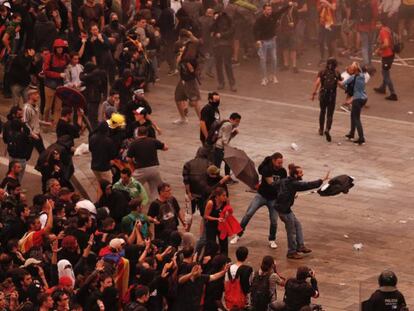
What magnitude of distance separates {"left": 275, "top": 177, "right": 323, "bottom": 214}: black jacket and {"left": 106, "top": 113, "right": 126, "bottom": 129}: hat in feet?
11.3

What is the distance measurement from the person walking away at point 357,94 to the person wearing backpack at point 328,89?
270 millimetres

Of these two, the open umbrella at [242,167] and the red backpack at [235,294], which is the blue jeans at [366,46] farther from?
the red backpack at [235,294]

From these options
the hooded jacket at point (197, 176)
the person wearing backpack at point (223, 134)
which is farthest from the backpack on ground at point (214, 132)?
the hooded jacket at point (197, 176)

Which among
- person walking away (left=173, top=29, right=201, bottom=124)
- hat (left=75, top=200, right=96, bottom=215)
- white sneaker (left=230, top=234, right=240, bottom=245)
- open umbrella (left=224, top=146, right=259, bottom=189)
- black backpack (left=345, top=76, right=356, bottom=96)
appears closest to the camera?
hat (left=75, top=200, right=96, bottom=215)

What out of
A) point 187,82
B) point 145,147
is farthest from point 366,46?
point 145,147

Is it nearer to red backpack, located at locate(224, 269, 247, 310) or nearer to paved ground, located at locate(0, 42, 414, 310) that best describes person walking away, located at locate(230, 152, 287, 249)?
paved ground, located at locate(0, 42, 414, 310)

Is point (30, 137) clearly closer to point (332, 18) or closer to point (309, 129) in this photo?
point (309, 129)

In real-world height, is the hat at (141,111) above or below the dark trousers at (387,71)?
above

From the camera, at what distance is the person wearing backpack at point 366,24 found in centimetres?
3622

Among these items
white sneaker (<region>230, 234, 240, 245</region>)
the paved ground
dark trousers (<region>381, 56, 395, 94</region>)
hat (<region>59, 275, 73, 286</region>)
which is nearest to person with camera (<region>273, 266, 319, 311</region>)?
the paved ground

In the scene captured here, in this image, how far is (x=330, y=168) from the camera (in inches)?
1155

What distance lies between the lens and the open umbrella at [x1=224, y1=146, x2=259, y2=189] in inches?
1016

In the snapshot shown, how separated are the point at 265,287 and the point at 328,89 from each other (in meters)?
10.3

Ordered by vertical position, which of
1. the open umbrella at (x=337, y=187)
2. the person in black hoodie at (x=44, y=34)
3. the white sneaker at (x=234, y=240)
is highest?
the person in black hoodie at (x=44, y=34)
